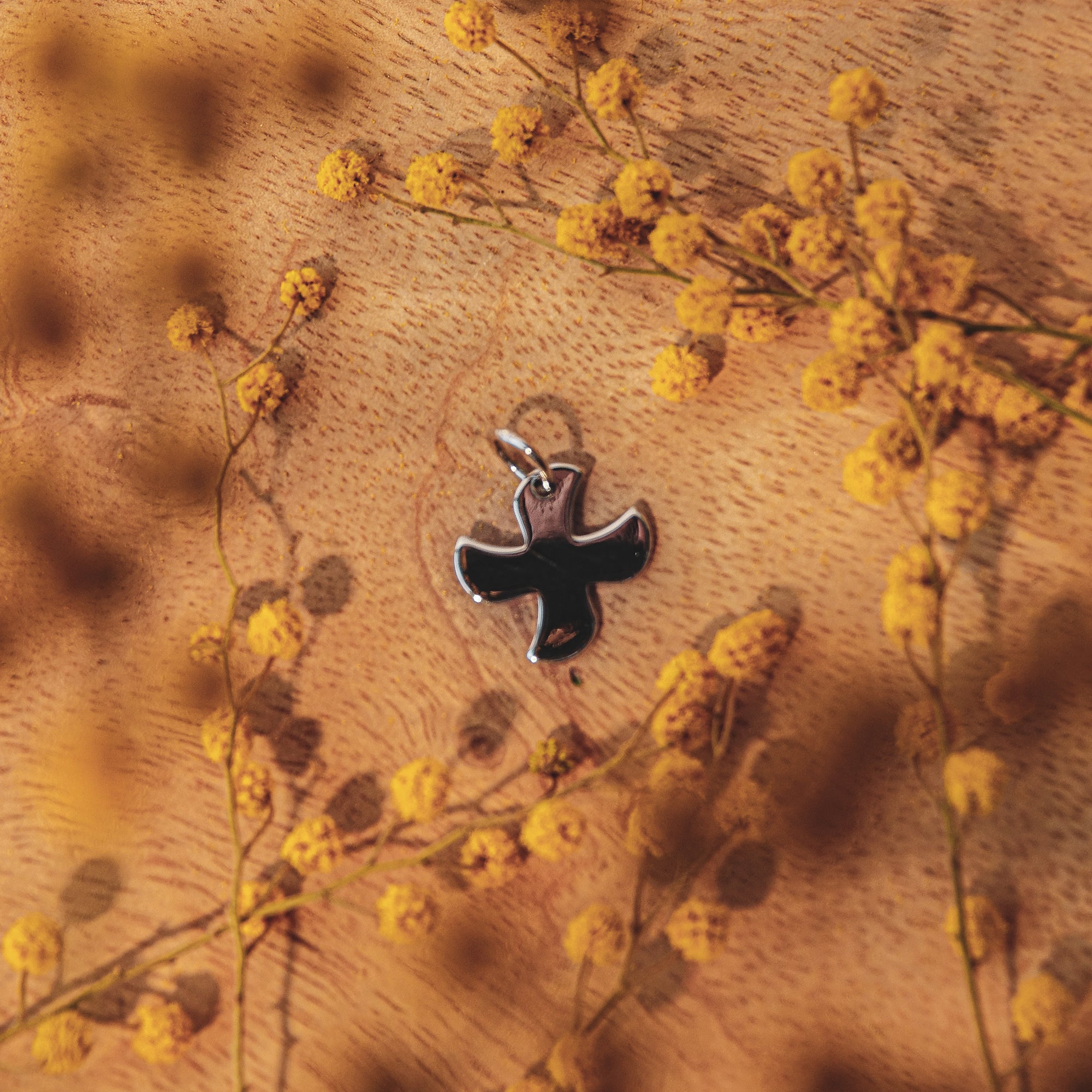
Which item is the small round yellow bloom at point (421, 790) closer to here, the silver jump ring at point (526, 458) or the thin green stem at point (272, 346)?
the silver jump ring at point (526, 458)

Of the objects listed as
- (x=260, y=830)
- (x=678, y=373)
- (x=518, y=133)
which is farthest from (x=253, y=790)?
(x=518, y=133)

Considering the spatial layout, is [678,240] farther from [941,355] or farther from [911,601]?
[911,601]

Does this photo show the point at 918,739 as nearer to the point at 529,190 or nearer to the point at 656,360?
the point at 656,360

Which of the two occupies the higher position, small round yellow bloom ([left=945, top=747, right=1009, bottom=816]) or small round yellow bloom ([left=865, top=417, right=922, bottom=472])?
small round yellow bloom ([left=865, top=417, right=922, bottom=472])

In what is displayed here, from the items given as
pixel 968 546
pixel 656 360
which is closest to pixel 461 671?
pixel 656 360

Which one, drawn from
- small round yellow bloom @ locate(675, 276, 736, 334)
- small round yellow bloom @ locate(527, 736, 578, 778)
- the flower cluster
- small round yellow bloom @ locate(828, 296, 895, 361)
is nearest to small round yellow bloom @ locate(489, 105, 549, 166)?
the flower cluster

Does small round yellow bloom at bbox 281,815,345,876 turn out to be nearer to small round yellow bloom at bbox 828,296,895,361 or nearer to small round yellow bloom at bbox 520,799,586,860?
small round yellow bloom at bbox 520,799,586,860
